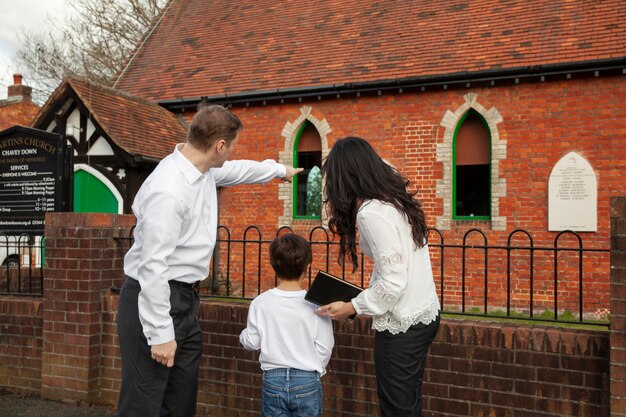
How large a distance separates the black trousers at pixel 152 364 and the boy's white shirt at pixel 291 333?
1.28 ft

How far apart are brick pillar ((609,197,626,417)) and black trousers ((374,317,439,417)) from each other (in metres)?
1.65

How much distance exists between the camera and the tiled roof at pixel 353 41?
11523 mm

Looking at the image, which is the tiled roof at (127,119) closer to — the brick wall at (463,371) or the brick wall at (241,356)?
the brick wall at (241,356)

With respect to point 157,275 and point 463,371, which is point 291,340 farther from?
point 463,371

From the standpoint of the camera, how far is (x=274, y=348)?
337 centimetres

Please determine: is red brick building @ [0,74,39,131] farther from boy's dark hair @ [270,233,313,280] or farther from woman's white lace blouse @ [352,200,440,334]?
woman's white lace blouse @ [352,200,440,334]

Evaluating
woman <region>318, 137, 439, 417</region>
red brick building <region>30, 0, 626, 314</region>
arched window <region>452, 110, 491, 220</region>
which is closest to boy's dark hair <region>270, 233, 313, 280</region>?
woman <region>318, 137, 439, 417</region>

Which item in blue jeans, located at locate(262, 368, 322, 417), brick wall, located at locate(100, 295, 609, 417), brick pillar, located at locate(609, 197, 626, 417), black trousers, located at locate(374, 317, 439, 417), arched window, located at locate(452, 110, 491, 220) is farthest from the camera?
arched window, located at locate(452, 110, 491, 220)

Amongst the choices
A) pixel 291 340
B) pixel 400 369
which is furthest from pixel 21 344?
pixel 400 369

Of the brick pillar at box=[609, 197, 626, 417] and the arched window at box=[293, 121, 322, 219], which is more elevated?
the arched window at box=[293, 121, 322, 219]

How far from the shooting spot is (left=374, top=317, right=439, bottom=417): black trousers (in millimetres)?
3004

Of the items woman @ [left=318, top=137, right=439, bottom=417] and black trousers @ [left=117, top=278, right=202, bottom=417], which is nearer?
woman @ [left=318, top=137, right=439, bottom=417]

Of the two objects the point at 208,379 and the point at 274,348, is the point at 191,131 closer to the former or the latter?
the point at 274,348

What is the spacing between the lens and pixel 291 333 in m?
3.38
